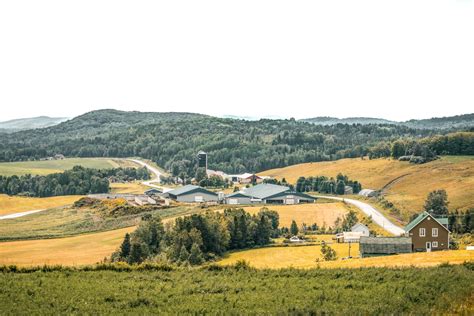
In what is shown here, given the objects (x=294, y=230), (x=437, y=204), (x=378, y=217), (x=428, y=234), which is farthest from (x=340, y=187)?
(x=428, y=234)

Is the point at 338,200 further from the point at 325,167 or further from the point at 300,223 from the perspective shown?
the point at 325,167

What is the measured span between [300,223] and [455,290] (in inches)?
1813

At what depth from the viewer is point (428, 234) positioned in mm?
44344

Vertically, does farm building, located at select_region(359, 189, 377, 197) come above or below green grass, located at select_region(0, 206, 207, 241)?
above

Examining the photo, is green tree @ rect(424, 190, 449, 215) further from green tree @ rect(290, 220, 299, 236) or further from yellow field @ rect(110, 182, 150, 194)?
yellow field @ rect(110, 182, 150, 194)

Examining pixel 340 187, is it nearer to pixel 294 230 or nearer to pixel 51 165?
pixel 294 230

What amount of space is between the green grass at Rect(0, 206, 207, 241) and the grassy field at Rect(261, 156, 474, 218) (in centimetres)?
2891

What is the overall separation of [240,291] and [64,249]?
102 feet

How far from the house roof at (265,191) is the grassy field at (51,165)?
173 feet

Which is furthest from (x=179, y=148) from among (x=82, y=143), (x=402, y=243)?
(x=402, y=243)

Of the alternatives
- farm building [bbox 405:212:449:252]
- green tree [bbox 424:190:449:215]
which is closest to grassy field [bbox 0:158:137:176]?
green tree [bbox 424:190:449:215]

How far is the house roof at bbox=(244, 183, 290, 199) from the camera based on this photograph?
8881cm

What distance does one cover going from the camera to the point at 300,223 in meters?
64.8

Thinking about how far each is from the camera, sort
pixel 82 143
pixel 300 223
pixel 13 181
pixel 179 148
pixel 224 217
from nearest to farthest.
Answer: pixel 224 217 → pixel 300 223 → pixel 13 181 → pixel 179 148 → pixel 82 143
